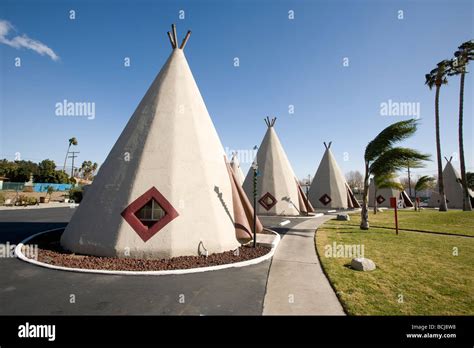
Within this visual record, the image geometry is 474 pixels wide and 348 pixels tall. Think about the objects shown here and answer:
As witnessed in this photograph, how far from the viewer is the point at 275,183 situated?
24.2 meters

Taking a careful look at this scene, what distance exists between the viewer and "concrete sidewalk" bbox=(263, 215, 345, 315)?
514cm

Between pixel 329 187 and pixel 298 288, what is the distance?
2922cm

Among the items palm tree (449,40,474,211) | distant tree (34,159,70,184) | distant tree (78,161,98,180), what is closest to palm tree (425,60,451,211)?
palm tree (449,40,474,211)

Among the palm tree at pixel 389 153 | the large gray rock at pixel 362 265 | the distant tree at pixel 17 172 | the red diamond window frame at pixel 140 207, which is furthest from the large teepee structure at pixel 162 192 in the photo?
the distant tree at pixel 17 172

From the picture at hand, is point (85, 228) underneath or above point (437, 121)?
underneath

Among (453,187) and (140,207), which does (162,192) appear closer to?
(140,207)

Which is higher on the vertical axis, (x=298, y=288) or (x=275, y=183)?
(x=275, y=183)

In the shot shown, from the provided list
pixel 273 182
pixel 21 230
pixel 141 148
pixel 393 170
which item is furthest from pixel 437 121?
pixel 21 230

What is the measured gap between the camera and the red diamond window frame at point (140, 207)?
8.24 m

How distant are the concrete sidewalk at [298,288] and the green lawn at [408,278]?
0.31 m

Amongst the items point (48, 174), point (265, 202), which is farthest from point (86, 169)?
point (265, 202)

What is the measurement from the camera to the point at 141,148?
9.22 meters
